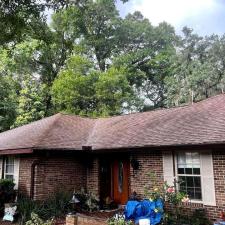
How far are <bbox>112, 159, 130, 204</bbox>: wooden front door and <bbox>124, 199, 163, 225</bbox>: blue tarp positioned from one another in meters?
3.10

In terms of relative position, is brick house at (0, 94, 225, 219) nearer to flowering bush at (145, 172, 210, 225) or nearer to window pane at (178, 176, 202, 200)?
window pane at (178, 176, 202, 200)

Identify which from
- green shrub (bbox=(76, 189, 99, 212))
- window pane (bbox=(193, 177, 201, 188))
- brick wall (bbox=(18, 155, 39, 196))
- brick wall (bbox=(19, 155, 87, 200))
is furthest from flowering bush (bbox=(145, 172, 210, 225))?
brick wall (bbox=(18, 155, 39, 196))

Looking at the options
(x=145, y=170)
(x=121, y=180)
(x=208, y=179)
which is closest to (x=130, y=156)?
(x=145, y=170)

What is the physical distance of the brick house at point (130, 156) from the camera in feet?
32.2

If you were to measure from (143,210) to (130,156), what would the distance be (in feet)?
9.61

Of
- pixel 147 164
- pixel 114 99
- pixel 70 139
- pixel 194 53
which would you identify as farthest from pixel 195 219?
pixel 194 53

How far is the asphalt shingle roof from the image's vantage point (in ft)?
34.2

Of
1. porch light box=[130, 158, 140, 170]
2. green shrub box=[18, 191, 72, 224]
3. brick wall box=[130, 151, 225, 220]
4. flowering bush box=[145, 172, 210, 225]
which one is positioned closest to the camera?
flowering bush box=[145, 172, 210, 225]

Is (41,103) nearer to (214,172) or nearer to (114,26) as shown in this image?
(114,26)

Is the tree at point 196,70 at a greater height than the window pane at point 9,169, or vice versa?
the tree at point 196,70

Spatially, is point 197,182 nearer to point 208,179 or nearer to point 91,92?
point 208,179

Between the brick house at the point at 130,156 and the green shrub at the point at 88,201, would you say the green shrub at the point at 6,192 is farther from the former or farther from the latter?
the green shrub at the point at 88,201

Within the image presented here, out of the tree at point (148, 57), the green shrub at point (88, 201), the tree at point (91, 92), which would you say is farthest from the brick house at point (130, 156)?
the tree at point (148, 57)

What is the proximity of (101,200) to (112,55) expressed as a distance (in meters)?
24.8
